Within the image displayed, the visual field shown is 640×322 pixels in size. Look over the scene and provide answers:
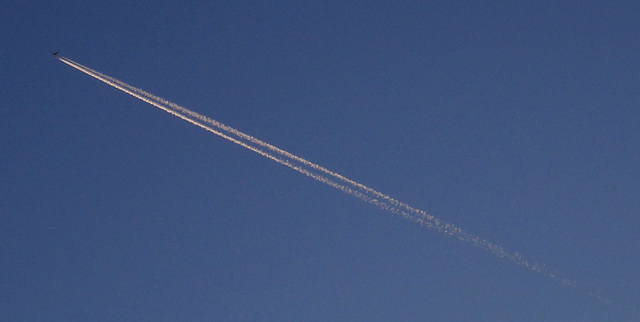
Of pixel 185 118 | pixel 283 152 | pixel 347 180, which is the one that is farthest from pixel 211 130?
pixel 347 180

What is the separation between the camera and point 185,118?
2552 inches

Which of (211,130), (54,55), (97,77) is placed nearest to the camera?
(211,130)

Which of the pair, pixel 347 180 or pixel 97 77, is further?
pixel 97 77

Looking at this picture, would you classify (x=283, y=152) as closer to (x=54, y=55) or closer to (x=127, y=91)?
(x=127, y=91)

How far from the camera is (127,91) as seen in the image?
6788 cm

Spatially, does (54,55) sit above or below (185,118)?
above

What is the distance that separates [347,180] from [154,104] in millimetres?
19927

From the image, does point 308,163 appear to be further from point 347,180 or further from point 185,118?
point 185,118

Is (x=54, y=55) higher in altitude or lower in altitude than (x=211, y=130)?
higher

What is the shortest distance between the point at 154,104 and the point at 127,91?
387cm

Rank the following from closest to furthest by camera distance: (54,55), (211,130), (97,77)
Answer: (211,130), (97,77), (54,55)

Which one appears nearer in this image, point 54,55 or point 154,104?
point 154,104

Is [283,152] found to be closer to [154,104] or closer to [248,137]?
[248,137]

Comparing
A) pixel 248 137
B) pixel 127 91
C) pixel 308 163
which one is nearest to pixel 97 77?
pixel 127 91
